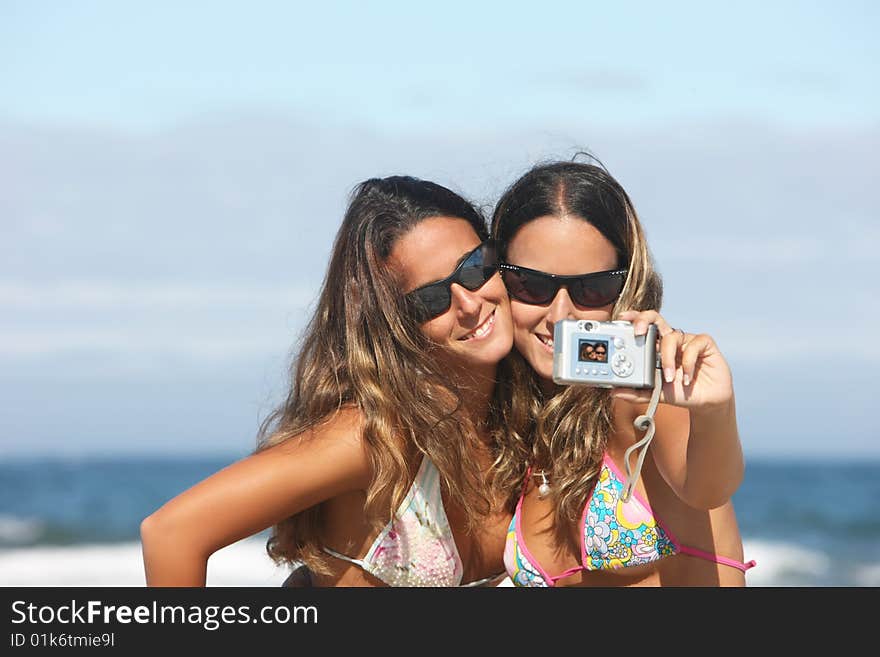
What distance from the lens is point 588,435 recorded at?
4379 millimetres

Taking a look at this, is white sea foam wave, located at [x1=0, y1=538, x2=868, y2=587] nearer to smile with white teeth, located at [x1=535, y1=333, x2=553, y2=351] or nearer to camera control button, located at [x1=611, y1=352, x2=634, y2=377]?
smile with white teeth, located at [x1=535, y1=333, x2=553, y2=351]

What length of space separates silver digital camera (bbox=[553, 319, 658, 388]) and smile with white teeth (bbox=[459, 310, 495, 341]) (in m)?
0.77

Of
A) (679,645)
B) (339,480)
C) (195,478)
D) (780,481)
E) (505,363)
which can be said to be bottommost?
(679,645)

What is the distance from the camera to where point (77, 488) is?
29.8m

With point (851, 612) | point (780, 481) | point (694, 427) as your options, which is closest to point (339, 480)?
point (694, 427)

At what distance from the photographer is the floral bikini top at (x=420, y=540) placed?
4367mm

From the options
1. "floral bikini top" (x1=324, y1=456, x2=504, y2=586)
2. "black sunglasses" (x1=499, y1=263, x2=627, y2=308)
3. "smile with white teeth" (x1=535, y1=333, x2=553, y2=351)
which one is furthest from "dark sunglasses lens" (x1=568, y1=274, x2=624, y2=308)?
"floral bikini top" (x1=324, y1=456, x2=504, y2=586)

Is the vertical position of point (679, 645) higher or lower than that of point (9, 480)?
lower

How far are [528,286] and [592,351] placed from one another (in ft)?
2.70

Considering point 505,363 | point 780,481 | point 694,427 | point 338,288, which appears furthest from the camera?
point 780,481

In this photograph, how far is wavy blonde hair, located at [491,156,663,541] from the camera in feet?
14.3

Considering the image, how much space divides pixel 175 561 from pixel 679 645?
196 centimetres

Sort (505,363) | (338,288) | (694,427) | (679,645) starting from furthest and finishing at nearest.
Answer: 1. (505,363)
2. (338,288)
3. (679,645)
4. (694,427)

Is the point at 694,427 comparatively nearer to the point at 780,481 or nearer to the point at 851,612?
the point at 851,612
